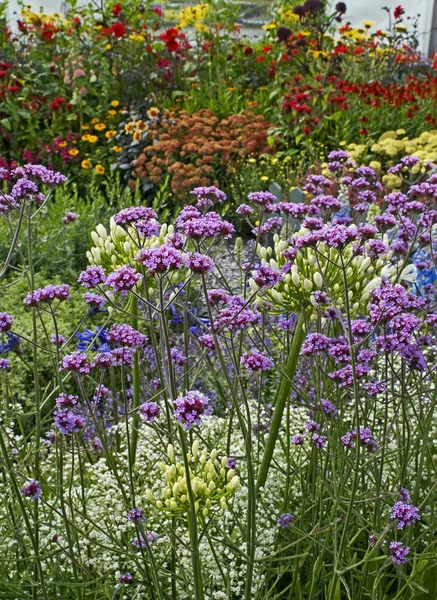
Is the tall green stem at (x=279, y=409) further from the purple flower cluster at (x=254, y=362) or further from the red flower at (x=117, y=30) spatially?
the red flower at (x=117, y=30)

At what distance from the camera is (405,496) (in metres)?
1.82

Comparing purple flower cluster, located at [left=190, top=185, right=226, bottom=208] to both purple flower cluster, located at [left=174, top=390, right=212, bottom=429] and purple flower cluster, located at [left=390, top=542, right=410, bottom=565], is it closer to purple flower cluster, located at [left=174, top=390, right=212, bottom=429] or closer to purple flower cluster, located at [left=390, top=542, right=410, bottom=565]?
purple flower cluster, located at [left=174, top=390, right=212, bottom=429]

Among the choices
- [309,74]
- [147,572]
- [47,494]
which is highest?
[309,74]

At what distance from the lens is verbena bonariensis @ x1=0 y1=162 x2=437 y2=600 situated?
1650 millimetres

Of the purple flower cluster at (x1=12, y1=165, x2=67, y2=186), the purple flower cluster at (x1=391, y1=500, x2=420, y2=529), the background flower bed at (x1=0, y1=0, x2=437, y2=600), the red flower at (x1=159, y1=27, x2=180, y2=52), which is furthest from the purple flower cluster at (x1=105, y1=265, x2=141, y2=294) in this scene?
the red flower at (x1=159, y1=27, x2=180, y2=52)

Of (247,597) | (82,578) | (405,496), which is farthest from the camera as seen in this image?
(82,578)

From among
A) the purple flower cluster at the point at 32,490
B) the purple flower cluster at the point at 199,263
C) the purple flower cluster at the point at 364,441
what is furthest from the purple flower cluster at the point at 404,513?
the purple flower cluster at the point at 32,490

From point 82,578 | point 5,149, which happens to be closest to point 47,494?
point 82,578

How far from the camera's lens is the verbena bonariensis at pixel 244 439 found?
1.65 meters

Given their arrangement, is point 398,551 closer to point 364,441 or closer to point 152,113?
point 364,441

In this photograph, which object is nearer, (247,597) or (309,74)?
(247,597)

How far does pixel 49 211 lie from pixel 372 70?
554 cm

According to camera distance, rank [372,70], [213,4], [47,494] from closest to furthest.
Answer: [47,494]
[372,70]
[213,4]

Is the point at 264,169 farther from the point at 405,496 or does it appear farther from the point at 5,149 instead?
the point at 405,496
